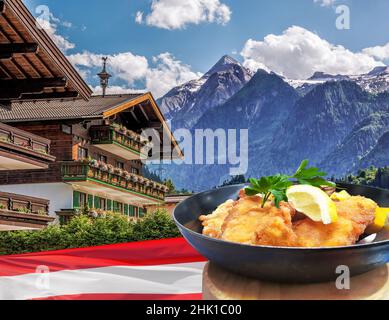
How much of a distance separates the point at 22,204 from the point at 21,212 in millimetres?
709

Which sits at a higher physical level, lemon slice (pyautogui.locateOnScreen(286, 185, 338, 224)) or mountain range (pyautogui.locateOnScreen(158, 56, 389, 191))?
mountain range (pyautogui.locateOnScreen(158, 56, 389, 191))

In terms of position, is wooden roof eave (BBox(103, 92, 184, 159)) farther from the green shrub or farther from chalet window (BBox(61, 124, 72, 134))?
the green shrub

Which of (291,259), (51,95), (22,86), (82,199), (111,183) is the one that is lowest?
(82,199)

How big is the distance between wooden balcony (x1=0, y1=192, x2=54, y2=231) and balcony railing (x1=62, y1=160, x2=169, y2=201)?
5.07 meters

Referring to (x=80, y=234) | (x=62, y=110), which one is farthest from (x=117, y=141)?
(x=80, y=234)

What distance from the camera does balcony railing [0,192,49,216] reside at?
702 inches

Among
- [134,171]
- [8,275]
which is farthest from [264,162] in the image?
[8,275]

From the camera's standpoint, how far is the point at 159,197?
112 feet

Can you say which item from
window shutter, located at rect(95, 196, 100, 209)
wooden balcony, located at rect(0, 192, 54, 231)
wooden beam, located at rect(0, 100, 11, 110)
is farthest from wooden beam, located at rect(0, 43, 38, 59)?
window shutter, located at rect(95, 196, 100, 209)

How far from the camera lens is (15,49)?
14.3m

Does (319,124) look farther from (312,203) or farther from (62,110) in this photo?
(312,203)

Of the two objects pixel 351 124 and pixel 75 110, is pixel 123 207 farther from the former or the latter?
pixel 351 124

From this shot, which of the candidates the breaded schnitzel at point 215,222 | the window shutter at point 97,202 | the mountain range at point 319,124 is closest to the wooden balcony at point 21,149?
the window shutter at point 97,202
